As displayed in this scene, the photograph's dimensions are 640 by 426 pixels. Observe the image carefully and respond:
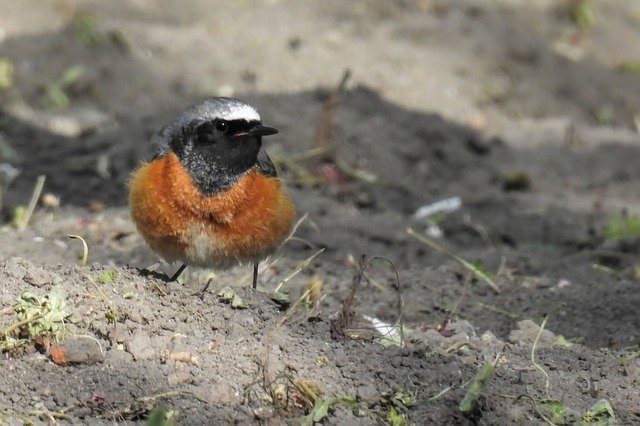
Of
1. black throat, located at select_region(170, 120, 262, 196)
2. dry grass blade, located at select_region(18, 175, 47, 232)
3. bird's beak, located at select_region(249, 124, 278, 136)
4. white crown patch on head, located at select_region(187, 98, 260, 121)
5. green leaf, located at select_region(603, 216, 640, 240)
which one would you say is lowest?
green leaf, located at select_region(603, 216, 640, 240)

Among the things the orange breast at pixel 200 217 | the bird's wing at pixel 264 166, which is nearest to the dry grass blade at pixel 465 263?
the bird's wing at pixel 264 166

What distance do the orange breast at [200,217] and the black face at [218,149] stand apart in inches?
1.9

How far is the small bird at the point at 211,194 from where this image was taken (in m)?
5.20

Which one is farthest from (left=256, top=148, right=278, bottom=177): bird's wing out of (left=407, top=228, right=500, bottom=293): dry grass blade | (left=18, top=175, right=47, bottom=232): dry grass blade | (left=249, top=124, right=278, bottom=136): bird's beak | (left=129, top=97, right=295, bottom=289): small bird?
(left=18, top=175, right=47, bottom=232): dry grass blade

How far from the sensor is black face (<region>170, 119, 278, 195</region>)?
5.30 metres

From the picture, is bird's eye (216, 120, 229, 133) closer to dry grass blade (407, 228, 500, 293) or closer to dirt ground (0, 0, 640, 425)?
dirt ground (0, 0, 640, 425)

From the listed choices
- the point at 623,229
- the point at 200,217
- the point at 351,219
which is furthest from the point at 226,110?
the point at 623,229

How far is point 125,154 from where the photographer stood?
7.91 meters

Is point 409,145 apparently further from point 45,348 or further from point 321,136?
point 45,348

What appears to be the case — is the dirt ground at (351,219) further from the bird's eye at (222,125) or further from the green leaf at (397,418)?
the bird's eye at (222,125)

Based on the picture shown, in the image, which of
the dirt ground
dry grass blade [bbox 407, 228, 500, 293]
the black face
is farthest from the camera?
dry grass blade [bbox 407, 228, 500, 293]

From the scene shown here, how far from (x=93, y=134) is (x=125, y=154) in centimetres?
59

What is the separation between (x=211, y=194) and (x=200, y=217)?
0.13 meters

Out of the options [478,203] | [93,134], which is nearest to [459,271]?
[478,203]
